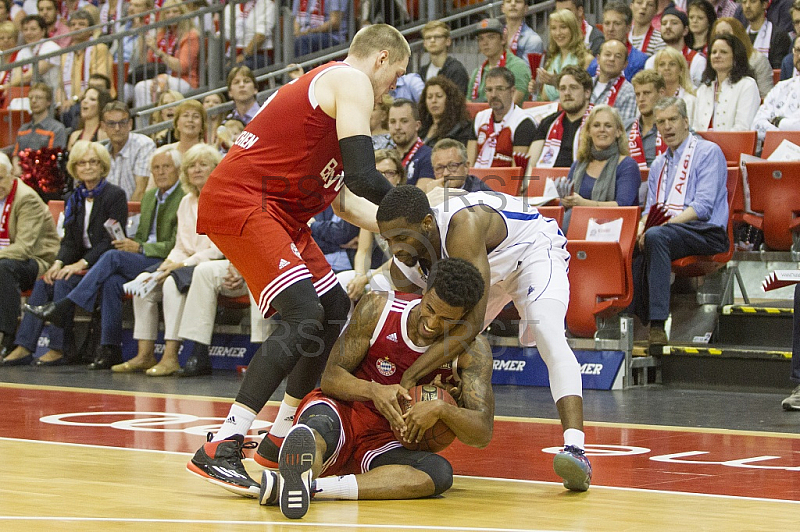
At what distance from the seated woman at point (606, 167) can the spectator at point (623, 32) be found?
1.75 m

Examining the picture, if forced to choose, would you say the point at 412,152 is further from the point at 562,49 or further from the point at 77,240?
the point at 77,240

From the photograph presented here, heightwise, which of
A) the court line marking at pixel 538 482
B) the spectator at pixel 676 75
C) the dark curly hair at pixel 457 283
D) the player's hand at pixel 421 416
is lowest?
the court line marking at pixel 538 482

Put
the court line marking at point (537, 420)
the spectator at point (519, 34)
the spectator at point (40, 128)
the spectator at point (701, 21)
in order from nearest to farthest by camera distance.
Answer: the court line marking at point (537, 420), the spectator at point (701, 21), the spectator at point (519, 34), the spectator at point (40, 128)

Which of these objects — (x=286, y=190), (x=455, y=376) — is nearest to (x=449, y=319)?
(x=455, y=376)

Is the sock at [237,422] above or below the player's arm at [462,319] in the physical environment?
below

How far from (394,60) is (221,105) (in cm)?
717

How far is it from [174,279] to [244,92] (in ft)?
7.75

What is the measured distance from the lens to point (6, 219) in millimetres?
9875

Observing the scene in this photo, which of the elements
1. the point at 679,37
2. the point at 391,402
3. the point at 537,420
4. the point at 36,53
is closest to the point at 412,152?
the point at 679,37

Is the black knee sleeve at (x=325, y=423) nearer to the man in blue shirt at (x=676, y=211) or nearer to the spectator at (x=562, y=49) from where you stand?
the man in blue shirt at (x=676, y=211)

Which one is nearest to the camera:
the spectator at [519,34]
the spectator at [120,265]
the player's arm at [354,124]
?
the player's arm at [354,124]

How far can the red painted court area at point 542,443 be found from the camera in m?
4.62

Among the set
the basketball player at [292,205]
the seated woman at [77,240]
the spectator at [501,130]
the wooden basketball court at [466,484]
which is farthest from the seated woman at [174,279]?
the basketball player at [292,205]

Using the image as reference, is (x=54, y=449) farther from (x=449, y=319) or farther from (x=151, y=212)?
(x=151, y=212)
